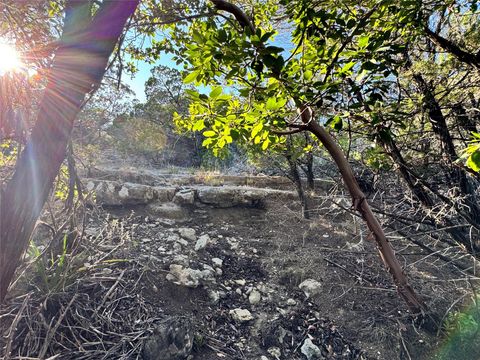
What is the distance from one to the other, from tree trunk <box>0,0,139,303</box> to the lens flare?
0.66 meters

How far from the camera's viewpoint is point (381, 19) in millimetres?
1402

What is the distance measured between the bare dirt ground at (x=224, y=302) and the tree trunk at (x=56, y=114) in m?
0.66

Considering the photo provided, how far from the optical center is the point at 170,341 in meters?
2.06

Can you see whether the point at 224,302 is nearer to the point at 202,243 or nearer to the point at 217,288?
the point at 217,288

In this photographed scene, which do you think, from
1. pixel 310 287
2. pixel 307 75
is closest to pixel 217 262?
pixel 310 287

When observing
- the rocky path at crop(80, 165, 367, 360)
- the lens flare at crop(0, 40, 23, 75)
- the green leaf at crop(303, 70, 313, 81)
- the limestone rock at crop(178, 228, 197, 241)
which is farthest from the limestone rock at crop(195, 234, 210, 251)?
the green leaf at crop(303, 70, 313, 81)

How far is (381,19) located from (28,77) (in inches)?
97.0

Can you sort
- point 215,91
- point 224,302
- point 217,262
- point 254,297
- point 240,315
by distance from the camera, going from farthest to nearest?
1. point 217,262
2. point 254,297
3. point 224,302
4. point 240,315
5. point 215,91

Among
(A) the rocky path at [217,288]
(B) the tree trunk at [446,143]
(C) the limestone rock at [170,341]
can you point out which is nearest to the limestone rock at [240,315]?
(A) the rocky path at [217,288]

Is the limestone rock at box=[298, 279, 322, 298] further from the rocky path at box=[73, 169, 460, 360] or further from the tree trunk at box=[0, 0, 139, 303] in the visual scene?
the tree trunk at box=[0, 0, 139, 303]

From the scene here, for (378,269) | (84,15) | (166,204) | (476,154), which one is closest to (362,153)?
(378,269)

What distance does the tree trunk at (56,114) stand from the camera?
1484 millimetres

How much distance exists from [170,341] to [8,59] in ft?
7.63

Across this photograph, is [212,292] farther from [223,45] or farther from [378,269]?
[223,45]
